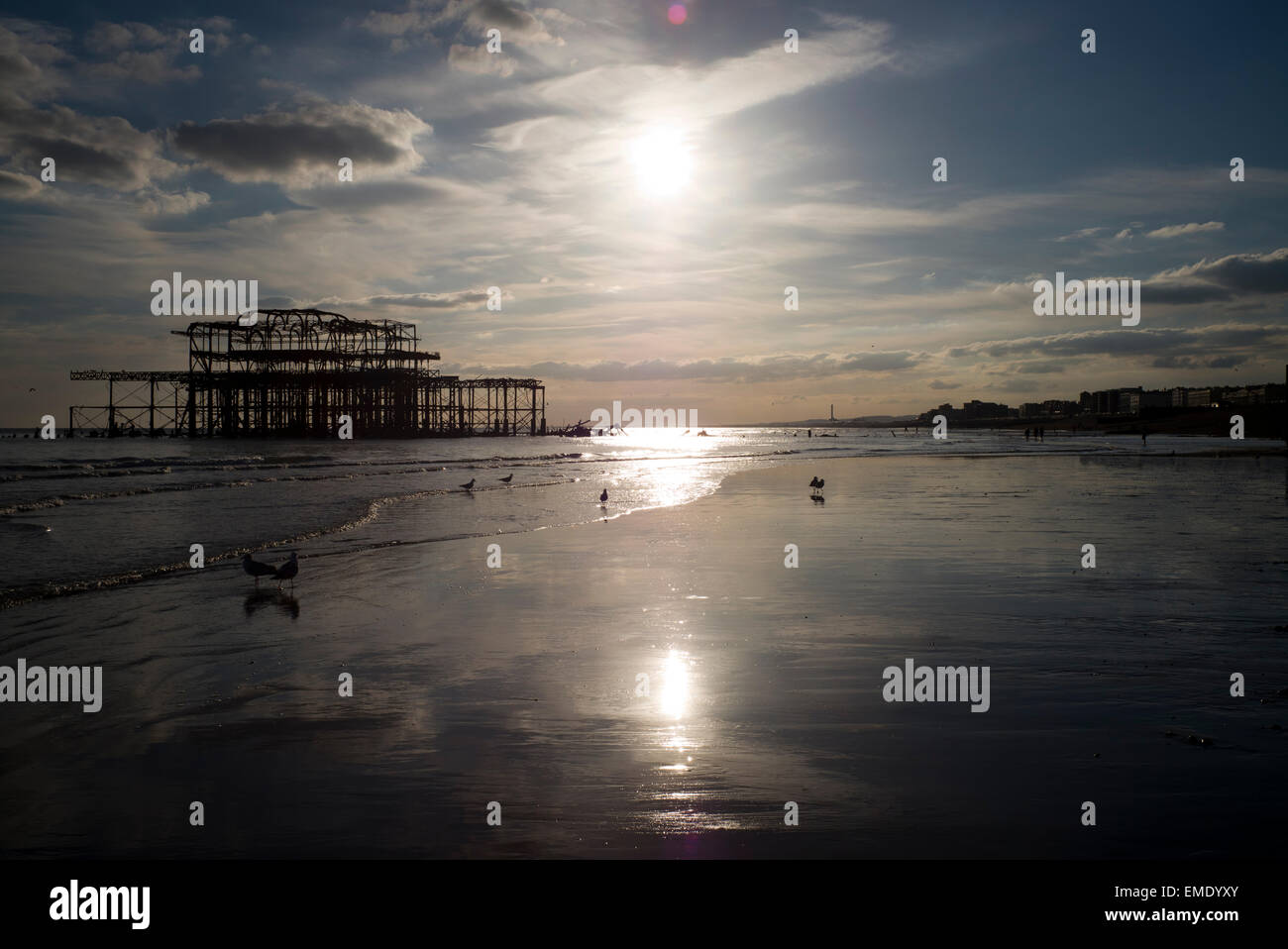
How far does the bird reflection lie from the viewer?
10.1 metres

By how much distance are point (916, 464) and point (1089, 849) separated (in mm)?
43651

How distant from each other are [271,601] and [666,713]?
6.72 meters

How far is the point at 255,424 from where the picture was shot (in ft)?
376

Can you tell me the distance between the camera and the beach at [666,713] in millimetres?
4160

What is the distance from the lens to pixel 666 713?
603 centimetres

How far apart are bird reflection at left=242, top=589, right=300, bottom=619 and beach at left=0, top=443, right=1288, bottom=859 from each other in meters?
0.08

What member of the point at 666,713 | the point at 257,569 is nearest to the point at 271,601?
the point at 257,569

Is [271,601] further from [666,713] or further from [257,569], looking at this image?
[666,713]

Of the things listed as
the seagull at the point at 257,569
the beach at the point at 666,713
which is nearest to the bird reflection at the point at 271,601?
the beach at the point at 666,713

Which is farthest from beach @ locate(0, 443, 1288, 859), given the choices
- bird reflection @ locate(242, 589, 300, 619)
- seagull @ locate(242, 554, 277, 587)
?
seagull @ locate(242, 554, 277, 587)

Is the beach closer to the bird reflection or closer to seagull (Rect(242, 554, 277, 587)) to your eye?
the bird reflection
